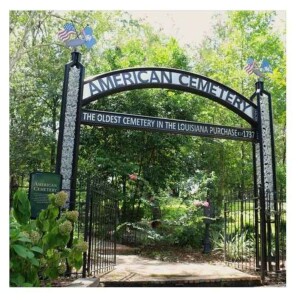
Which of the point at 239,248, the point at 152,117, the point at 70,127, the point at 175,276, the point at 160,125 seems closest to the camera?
the point at 70,127

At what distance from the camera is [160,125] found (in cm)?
736

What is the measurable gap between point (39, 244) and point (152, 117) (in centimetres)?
340

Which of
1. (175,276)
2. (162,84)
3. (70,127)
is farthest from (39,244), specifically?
(162,84)

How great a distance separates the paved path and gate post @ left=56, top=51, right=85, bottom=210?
1.47 m

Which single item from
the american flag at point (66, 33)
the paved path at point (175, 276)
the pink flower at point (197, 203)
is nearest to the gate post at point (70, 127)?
the american flag at point (66, 33)

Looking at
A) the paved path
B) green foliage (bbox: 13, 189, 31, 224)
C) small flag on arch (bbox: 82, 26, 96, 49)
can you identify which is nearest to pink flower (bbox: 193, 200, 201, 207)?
the paved path

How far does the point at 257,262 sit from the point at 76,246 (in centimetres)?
396

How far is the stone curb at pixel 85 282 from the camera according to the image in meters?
5.30

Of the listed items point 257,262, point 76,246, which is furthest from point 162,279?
point 76,246

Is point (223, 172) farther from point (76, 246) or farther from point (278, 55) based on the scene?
point (76, 246)

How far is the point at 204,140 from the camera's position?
13.9m

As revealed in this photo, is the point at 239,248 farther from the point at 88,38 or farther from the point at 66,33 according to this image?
the point at 66,33

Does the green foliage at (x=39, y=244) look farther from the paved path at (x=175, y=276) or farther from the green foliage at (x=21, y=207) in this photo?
the paved path at (x=175, y=276)

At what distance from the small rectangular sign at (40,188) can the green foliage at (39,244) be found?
923 millimetres
